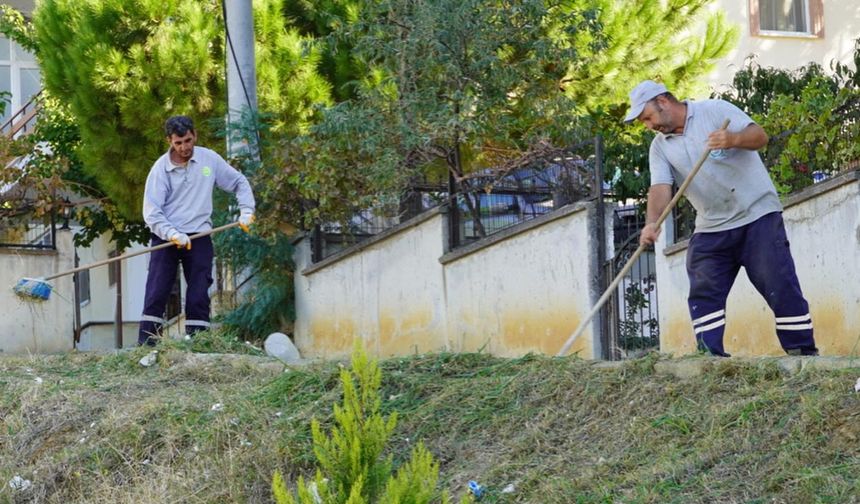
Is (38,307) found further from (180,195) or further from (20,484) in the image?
(20,484)

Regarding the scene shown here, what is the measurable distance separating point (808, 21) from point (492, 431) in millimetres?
14486

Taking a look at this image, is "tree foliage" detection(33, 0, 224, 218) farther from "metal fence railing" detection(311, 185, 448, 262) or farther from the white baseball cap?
the white baseball cap

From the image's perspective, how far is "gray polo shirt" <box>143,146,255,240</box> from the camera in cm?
977

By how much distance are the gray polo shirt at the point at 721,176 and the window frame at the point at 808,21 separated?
11936 millimetres

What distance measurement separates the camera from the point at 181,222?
9.90m

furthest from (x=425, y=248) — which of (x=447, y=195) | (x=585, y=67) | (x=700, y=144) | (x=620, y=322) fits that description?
(x=700, y=144)

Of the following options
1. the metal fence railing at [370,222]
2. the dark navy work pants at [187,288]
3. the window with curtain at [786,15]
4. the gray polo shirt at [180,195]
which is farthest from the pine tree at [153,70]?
the window with curtain at [786,15]

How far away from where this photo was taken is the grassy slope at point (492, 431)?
16.3 feet

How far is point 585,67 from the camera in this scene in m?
13.3

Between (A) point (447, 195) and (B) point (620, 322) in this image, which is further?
(A) point (447, 195)

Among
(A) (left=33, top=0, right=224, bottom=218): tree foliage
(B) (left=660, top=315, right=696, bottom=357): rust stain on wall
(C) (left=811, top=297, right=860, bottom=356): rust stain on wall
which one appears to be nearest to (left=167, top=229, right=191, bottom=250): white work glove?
(B) (left=660, top=315, right=696, bottom=357): rust stain on wall

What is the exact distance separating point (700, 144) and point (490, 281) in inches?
134

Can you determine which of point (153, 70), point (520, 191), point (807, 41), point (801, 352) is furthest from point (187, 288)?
point (807, 41)

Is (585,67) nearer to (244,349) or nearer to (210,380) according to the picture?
(244,349)
